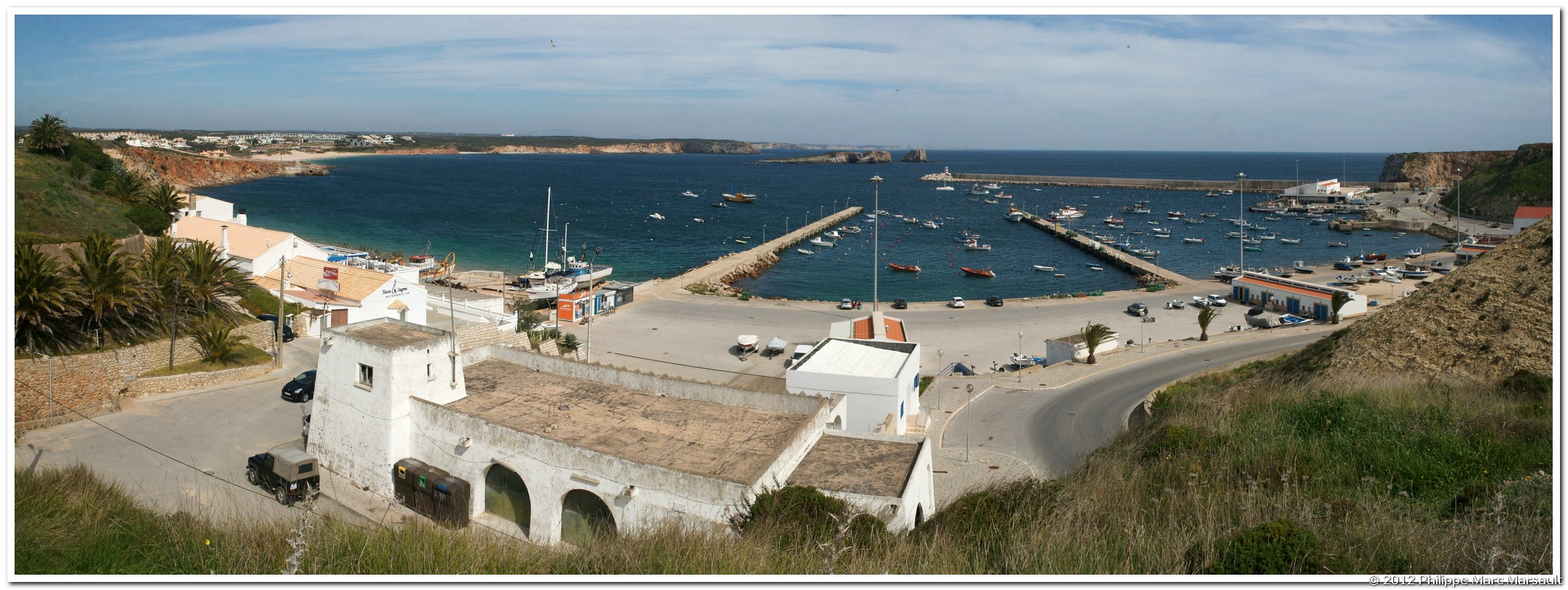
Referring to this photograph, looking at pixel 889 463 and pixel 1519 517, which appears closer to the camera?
pixel 1519 517

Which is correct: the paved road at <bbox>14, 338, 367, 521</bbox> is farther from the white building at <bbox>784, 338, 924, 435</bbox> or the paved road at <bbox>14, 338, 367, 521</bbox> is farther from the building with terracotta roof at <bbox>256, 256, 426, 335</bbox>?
the white building at <bbox>784, 338, 924, 435</bbox>

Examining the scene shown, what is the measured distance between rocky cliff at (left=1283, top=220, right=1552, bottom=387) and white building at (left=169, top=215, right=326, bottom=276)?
98.7 ft

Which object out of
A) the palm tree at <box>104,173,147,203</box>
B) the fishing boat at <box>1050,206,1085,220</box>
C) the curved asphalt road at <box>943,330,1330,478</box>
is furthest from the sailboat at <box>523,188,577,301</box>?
the fishing boat at <box>1050,206,1085,220</box>

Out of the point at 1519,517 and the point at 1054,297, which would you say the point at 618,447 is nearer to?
the point at 1519,517

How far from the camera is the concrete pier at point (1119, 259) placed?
51969 millimetres

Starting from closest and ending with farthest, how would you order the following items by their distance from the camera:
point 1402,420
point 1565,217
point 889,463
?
point 1565,217
point 1402,420
point 889,463

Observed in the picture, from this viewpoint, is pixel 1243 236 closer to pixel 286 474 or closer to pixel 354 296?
pixel 354 296

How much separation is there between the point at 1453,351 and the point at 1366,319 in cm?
353

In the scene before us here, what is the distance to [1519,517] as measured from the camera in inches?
287

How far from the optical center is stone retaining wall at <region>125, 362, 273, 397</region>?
1797 cm

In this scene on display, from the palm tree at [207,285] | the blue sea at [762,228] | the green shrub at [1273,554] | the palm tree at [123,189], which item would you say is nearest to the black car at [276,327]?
the palm tree at [207,285]

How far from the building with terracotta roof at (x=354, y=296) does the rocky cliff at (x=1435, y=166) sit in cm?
13940

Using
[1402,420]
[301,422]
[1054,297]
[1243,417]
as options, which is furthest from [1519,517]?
[1054,297]

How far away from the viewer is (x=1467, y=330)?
1703 centimetres
